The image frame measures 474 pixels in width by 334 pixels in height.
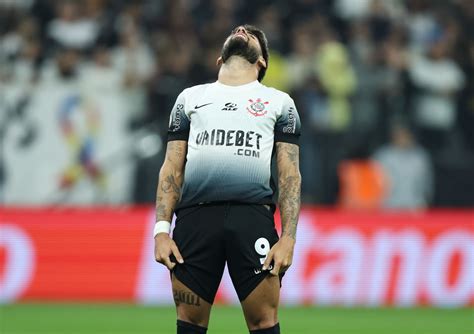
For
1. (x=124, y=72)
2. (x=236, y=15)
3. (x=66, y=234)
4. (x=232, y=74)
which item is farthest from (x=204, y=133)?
(x=236, y=15)

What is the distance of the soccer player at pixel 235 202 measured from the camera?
5941 millimetres

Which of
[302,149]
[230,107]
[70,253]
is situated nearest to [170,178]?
[230,107]

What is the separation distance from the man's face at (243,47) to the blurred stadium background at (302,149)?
649 centimetres

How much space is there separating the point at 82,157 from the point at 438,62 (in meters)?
5.35

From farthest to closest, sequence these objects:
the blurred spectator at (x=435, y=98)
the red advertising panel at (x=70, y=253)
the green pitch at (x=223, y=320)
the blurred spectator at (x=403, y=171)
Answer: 1. the blurred spectator at (x=435, y=98)
2. the blurred spectator at (x=403, y=171)
3. the red advertising panel at (x=70, y=253)
4. the green pitch at (x=223, y=320)

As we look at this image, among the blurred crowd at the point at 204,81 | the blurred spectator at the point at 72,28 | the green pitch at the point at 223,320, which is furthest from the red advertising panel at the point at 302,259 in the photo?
the blurred spectator at the point at 72,28

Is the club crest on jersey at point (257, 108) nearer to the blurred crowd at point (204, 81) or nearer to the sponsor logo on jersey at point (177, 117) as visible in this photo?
the sponsor logo on jersey at point (177, 117)

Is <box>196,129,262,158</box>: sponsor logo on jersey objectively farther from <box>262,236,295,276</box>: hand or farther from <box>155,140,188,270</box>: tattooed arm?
<box>262,236,295,276</box>: hand

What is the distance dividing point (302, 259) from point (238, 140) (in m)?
8.26

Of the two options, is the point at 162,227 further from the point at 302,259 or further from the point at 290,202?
the point at 302,259

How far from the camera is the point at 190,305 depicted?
5949 millimetres

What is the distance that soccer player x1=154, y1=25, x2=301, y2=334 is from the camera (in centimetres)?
594

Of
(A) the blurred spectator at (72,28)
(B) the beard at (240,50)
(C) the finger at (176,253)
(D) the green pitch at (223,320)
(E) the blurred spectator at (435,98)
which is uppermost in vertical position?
(A) the blurred spectator at (72,28)

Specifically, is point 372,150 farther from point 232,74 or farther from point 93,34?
point 232,74
